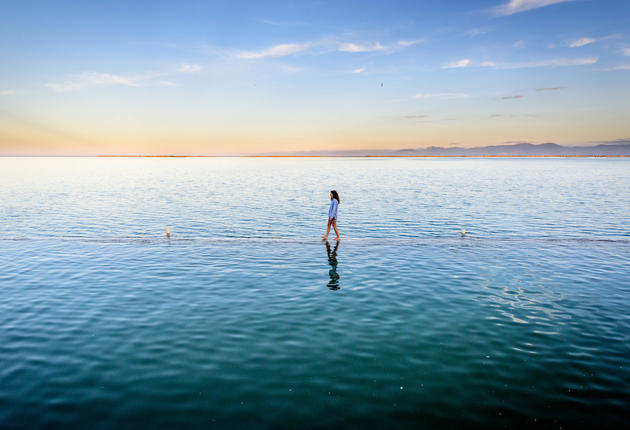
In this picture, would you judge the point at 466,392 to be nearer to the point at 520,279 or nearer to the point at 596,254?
the point at 520,279

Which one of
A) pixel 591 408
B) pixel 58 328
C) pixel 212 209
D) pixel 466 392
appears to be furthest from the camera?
pixel 212 209

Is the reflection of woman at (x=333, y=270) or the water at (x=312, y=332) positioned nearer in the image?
the water at (x=312, y=332)

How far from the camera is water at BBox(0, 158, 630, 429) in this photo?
8.22m

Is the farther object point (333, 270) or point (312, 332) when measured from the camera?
point (333, 270)

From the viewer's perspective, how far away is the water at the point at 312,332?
27.0 ft

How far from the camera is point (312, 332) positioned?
11.9 m

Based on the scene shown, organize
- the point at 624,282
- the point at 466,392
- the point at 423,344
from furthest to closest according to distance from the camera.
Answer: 1. the point at 624,282
2. the point at 423,344
3. the point at 466,392

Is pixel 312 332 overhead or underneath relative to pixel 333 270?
overhead

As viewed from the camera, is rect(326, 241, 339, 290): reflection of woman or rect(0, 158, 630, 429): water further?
rect(326, 241, 339, 290): reflection of woman

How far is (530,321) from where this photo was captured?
12.6 m

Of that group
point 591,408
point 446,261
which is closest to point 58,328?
point 591,408

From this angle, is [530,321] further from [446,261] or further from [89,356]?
[89,356]

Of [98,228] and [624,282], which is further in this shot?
[98,228]

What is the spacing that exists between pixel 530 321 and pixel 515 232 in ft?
61.2
